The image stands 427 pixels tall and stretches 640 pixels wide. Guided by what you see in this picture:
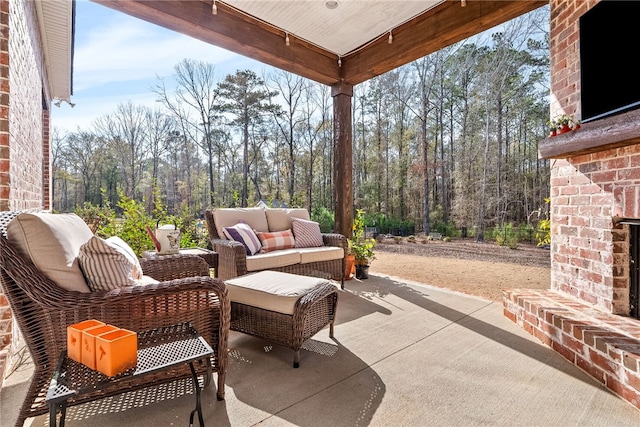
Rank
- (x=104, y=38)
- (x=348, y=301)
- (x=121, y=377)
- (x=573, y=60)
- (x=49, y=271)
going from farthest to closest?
1. (x=104, y=38)
2. (x=348, y=301)
3. (x=573, y=60)
4. (x=49, y=271)
5. (x=121, y=377)

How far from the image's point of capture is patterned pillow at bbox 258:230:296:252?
3.52 metres

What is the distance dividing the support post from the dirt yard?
1.02 m

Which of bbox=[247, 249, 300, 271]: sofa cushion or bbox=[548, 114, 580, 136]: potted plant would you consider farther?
bbox=[247, 249, 300, 271]: sofa cushion

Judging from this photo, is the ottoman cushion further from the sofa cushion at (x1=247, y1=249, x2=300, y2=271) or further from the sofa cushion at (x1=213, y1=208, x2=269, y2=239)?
the sofa cushion at (x1=213, y1=208, x2=269, y2=239)

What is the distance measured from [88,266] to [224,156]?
373 inches

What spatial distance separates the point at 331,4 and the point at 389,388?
3302mm

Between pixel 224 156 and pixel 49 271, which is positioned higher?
pixel 224 156

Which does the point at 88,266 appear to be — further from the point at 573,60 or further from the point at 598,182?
the point at 573,60

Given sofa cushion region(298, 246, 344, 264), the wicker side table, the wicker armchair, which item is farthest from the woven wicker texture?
sofa cushion region(298, 246, 344, 264)

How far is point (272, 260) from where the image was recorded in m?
3.19

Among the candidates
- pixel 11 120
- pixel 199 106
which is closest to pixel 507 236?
pixel 11 120

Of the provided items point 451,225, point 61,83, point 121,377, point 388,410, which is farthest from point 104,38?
point 451,225

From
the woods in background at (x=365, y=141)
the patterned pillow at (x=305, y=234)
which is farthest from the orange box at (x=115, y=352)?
the woods in background at (x=365, y=141)

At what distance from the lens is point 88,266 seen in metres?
1.46
